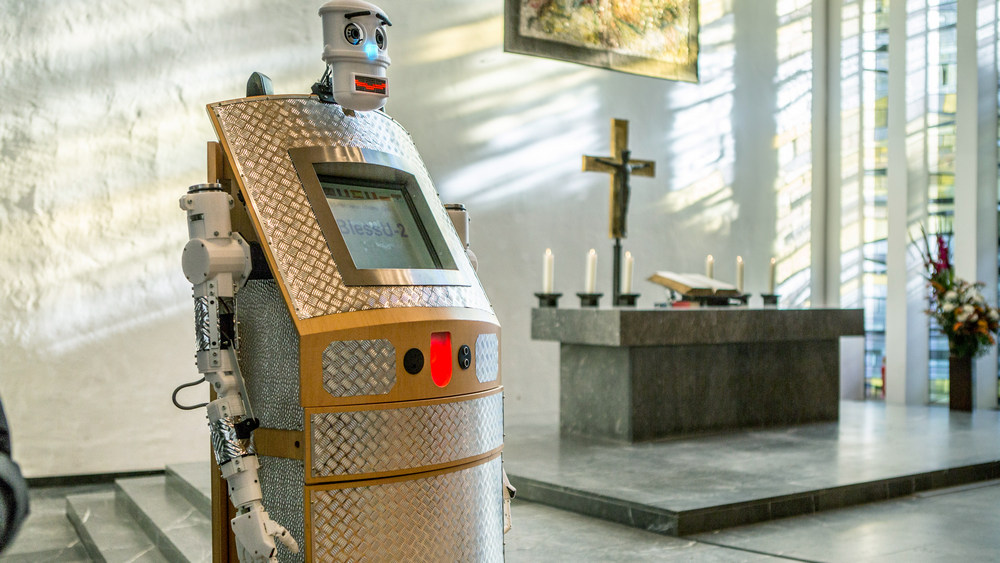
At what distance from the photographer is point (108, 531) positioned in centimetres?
423

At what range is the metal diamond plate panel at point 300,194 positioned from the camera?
6.81 ft

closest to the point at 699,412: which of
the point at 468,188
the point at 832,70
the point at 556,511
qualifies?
the point at 556,511

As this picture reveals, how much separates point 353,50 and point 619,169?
16.3ft

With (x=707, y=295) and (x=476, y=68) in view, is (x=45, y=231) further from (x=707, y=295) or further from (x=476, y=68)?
(x=707, y=295)

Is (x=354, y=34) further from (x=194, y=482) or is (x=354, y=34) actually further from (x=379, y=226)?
(x=194, y=482)

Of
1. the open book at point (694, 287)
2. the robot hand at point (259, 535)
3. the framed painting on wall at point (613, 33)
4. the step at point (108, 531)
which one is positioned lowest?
the step at point (108, 531)

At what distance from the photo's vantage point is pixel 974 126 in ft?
26.7

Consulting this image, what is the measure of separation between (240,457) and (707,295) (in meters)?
4.42

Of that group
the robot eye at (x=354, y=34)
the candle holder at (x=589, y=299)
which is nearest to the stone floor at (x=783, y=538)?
the candle holder at (x=589, y=299)

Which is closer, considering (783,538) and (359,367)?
(359,367)

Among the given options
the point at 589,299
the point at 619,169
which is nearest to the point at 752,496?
the point at 589,299

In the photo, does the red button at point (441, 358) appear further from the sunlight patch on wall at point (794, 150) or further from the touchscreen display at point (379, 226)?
the sunlight patch on wall at point (794, 150)

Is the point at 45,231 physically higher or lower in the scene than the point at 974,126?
lower

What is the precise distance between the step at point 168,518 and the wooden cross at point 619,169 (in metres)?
3.63
